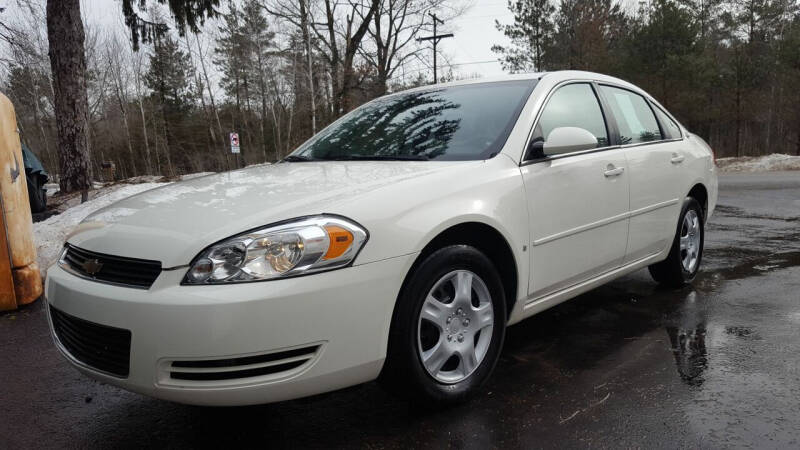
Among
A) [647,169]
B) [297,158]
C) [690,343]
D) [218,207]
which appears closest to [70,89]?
[297,158]

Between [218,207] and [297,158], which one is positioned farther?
[297,158]

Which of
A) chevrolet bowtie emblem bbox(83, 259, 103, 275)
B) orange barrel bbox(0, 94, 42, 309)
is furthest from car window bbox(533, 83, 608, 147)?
orange barrel bbox(0, 94, 42, 309)

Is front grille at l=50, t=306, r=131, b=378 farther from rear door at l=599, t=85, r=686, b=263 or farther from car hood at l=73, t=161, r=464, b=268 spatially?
rear door at l=599, t=85, r=686, b=263

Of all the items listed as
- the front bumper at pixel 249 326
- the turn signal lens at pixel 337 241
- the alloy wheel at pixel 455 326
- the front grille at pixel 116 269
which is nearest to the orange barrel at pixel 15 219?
the front grille at pixel 116 269

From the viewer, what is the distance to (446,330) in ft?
8.02

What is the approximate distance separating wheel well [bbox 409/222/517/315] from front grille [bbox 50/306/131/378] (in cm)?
124

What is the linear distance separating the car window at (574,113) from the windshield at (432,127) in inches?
6.3

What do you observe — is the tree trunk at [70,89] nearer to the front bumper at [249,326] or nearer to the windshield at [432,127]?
the windshield at [432,127]

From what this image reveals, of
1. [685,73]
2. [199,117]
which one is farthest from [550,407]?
[199,117]

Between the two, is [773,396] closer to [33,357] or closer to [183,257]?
[183,257]

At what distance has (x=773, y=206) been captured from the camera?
911 cm

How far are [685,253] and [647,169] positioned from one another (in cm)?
104

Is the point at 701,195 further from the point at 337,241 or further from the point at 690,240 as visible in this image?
the point at 337,241

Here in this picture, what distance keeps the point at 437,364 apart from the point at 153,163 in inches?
2004
